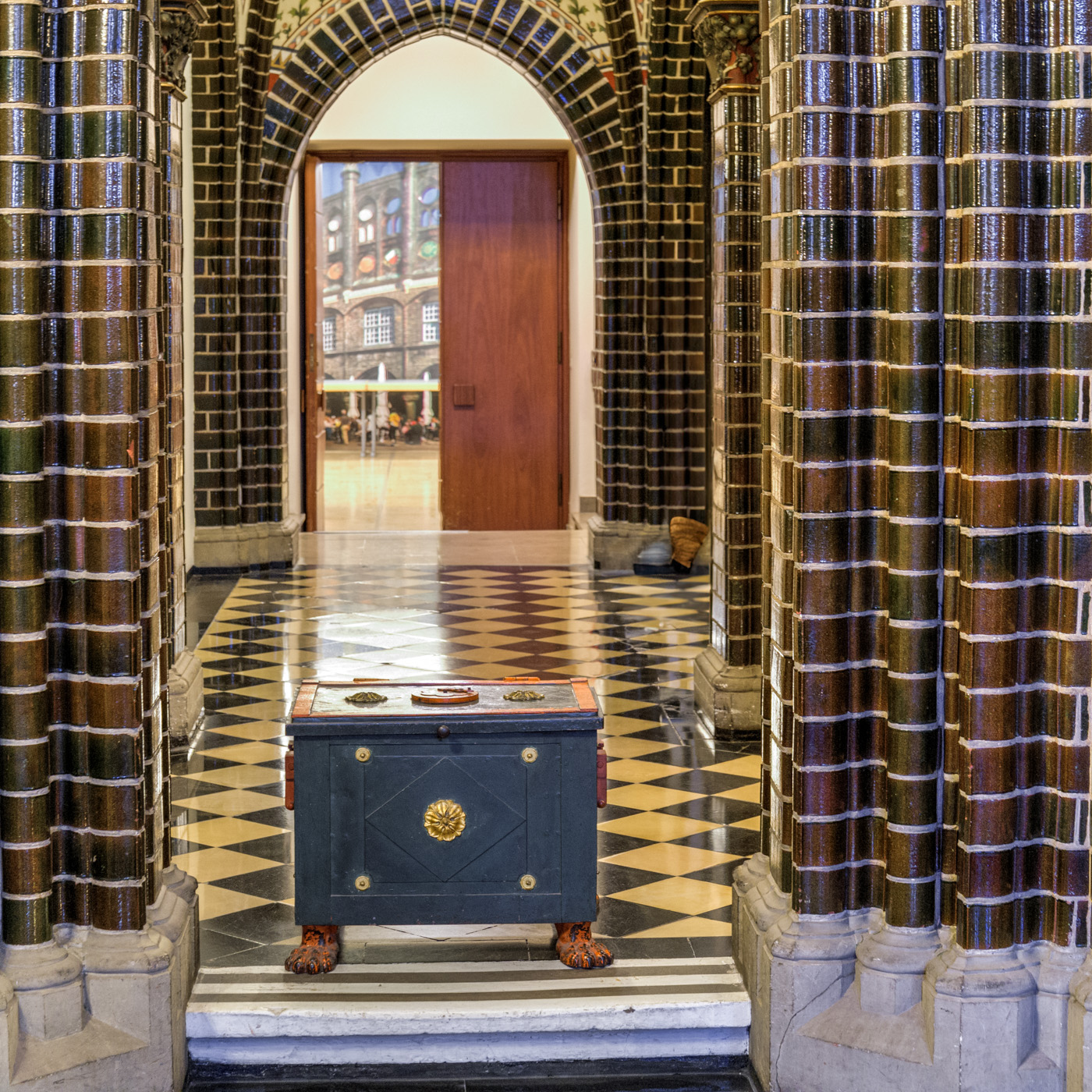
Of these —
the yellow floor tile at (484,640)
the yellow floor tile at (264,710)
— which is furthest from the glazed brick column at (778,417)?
the yellow floor tile at (484,640)

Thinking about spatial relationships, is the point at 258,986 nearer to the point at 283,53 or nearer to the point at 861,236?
the point at 861,236

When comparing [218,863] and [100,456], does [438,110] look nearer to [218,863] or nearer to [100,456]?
[218,863]

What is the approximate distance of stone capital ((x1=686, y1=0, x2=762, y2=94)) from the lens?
6.57m

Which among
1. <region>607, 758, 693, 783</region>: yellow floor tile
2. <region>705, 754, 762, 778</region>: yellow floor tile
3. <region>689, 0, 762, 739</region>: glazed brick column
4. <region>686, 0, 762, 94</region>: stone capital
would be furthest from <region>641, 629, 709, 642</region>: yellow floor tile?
<region>686, 0, 762, 94</region>: stone capital

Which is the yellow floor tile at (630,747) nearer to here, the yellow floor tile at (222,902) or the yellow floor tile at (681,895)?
the yellow floor tile at (681,895)

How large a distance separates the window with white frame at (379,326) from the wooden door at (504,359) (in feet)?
26.1

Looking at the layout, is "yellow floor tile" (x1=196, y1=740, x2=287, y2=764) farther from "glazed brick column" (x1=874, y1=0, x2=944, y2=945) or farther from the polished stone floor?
the polished stone floor

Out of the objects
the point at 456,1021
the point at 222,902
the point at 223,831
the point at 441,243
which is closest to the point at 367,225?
the point at 441,243

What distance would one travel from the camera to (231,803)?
5977mm

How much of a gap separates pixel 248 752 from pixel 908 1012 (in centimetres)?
357

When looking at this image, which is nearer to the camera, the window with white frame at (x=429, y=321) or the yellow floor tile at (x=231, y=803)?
the yellow floor tile at (x=231, y=803)

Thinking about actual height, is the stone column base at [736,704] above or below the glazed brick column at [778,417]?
below

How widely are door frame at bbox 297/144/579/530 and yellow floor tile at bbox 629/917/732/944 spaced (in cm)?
1039

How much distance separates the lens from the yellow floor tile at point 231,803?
5.89 m
